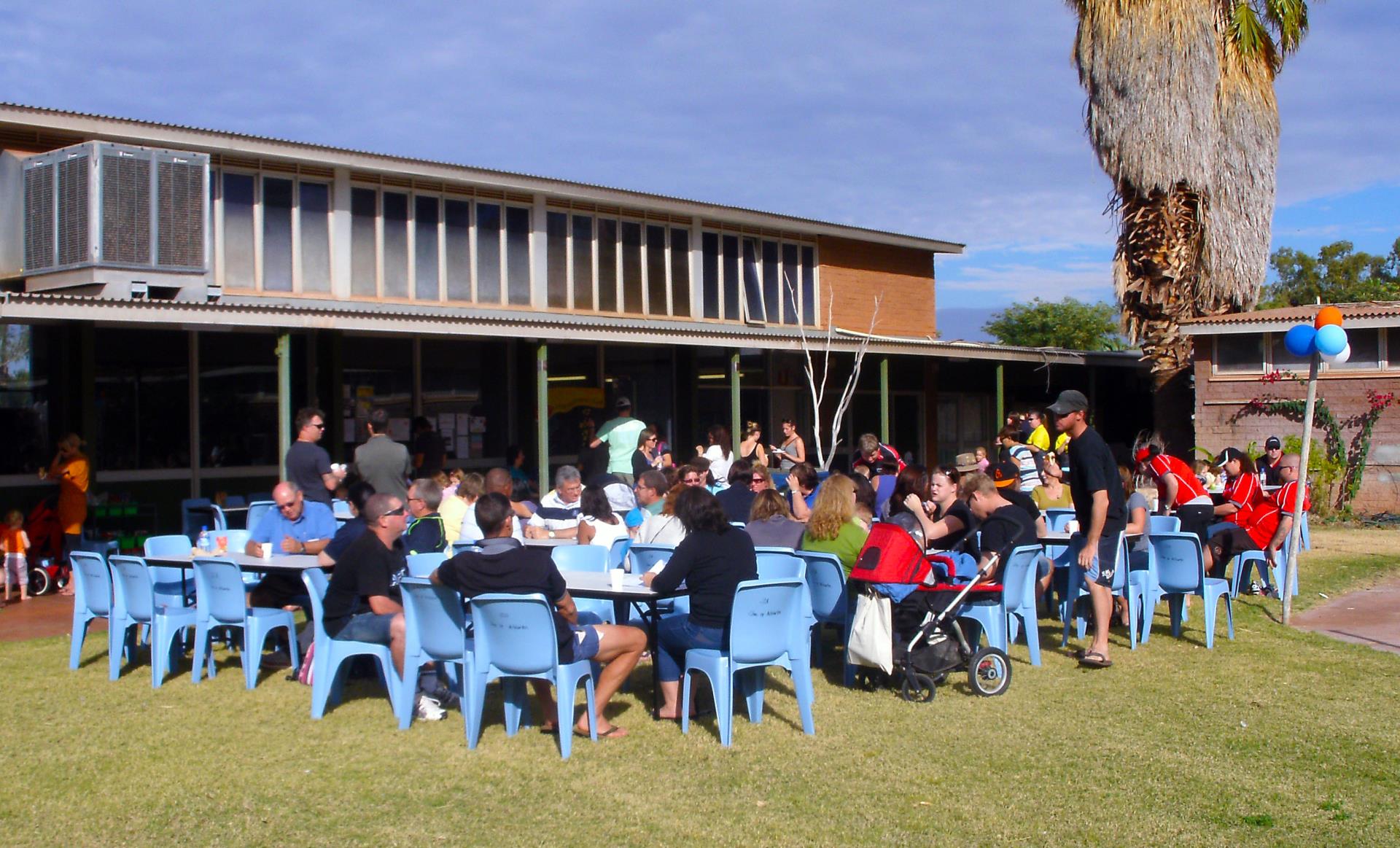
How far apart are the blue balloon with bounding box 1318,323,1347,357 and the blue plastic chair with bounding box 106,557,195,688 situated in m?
8.04

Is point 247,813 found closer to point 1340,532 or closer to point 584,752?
point 584,752

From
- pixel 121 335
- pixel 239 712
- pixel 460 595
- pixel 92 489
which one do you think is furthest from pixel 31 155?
pixel 460 595

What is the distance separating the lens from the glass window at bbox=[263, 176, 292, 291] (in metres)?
13.2

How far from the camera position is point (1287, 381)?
18.7m

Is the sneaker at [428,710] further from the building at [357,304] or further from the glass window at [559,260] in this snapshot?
the glass window at [559,260]

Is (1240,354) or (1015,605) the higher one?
(1240,354)

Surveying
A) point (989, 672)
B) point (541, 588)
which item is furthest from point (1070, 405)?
point (541, 588)

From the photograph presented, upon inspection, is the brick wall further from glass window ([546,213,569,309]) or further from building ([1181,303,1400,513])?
glass window ([546,213,569,309])

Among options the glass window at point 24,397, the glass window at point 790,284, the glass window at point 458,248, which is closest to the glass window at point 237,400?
the glass window at point 24,397

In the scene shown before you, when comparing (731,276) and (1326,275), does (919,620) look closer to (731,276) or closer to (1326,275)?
(731,276)

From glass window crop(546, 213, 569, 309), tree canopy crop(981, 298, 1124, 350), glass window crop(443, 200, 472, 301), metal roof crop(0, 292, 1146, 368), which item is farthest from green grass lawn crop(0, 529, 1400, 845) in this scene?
tree canopy crop(981, 298, 1124, 350)

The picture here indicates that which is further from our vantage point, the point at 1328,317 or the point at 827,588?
the point at 1328,317

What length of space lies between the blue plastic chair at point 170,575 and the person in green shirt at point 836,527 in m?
4.00

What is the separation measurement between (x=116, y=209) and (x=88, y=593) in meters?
4.50
